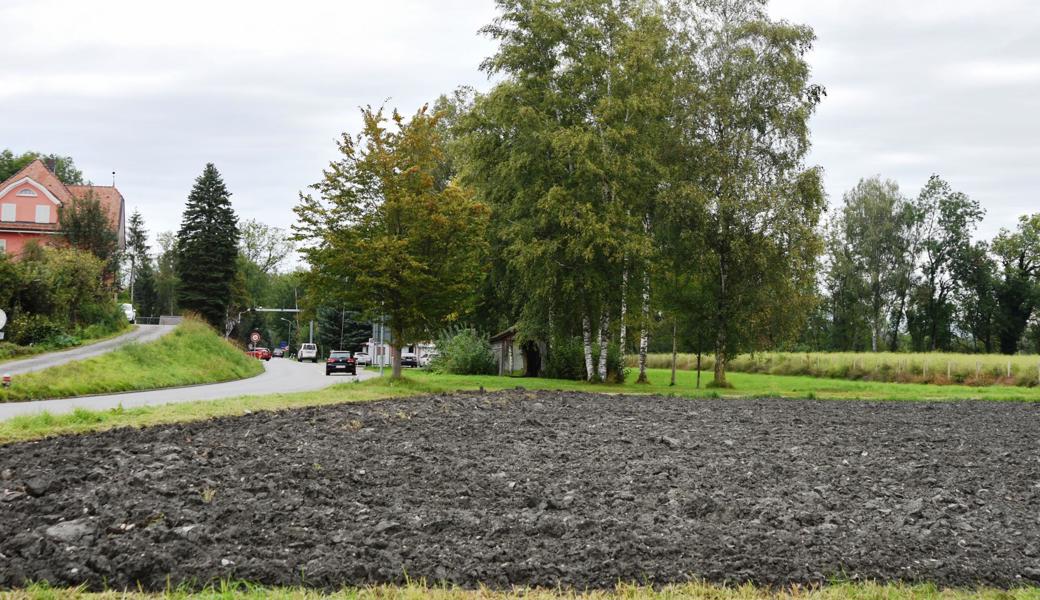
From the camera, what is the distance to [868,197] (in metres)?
77.1

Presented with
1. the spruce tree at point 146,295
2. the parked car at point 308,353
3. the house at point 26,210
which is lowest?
the parked car at point 308,353

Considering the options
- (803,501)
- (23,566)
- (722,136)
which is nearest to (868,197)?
(722,136)

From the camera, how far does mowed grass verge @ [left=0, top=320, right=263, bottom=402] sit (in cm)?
2434

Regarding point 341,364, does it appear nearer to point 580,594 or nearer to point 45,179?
point 45,179

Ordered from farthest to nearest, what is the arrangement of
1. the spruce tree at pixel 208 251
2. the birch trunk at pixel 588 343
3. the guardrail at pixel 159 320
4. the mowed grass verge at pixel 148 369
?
1. the spruce tree at pixel 208 251
2. the guardrail at pixel 159 320
3. the birch trunk at pixel 588 343
4. the mowed grass verge at pixel 148 369

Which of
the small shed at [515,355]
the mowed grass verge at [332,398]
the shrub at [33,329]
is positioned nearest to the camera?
the mowed grass verge at [332,398]

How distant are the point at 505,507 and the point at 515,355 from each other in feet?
140

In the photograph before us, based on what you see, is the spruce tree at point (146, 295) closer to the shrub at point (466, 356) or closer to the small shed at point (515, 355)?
the shrub at point (466, 356)

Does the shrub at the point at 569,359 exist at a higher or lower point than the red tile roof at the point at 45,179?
lower

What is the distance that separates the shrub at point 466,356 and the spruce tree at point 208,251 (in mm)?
30366

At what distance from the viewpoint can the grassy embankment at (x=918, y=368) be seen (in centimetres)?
4206

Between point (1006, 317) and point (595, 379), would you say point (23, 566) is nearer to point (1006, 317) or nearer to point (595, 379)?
point (595, 379)

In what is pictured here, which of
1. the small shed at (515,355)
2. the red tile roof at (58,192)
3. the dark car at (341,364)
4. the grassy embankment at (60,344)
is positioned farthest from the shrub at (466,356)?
the red tile roof at (58,192)

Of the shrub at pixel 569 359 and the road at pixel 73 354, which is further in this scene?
the shrub at pixel 569 359
